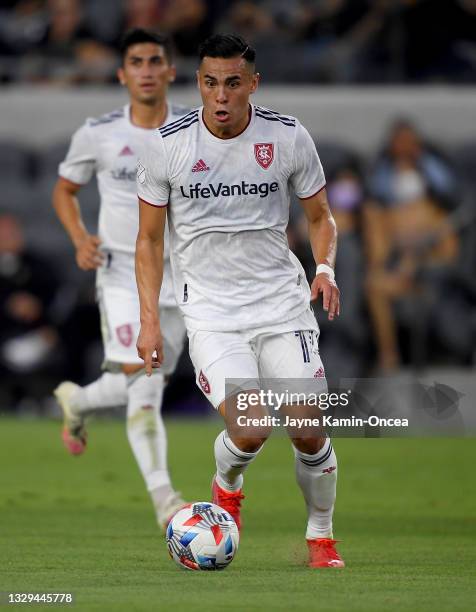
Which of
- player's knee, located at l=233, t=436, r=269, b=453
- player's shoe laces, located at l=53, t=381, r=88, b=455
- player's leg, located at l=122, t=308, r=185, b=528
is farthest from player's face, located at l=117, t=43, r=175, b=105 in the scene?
player's knee, located at l=233, t=436, r=269, b=453

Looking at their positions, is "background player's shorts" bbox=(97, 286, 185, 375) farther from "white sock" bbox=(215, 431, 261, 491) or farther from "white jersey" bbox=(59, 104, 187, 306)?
"white sock" bbox=(215, 431, 261, 491)

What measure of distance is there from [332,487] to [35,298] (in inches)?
432

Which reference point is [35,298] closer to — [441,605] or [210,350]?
[210,350]

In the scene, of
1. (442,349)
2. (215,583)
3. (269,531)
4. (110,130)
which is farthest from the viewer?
(442,349)

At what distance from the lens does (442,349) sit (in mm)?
17969

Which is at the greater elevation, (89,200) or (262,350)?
(262,350)

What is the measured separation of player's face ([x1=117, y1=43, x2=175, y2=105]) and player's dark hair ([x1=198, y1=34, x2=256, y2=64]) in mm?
2510

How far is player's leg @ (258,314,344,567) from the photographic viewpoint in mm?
7699

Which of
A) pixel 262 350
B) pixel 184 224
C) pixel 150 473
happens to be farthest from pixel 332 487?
pixel 150 473

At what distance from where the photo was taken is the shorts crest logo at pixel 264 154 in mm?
7805

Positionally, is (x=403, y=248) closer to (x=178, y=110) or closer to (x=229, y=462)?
(x=178, y=110)

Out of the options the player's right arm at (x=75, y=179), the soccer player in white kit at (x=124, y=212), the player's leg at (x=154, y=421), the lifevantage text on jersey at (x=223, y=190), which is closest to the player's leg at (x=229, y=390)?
the lifevantage text on jersey at (x=223, y=190)

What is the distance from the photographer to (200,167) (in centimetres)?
778

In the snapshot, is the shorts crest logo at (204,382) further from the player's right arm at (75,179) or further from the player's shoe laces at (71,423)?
the player's shoe laces at (71,423)
